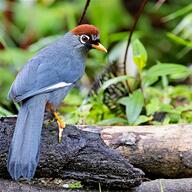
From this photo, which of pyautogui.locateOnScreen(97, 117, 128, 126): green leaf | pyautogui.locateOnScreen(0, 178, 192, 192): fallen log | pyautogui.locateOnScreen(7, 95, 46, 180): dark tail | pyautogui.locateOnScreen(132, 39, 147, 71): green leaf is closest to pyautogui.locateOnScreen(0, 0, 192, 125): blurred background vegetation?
pyautogui.locateOnScreen(97, 117, 128, 126): green leaf

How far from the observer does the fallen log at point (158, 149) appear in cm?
314

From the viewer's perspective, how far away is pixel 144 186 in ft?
9.95

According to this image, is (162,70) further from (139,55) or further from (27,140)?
(27,140)

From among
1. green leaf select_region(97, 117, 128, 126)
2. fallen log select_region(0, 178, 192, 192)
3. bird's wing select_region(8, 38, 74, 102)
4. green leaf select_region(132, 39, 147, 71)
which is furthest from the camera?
green leaf select_region(132, 39, 147, 71)

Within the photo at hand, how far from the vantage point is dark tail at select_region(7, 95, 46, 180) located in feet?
8.91

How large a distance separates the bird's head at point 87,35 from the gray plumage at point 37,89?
0.02 meters

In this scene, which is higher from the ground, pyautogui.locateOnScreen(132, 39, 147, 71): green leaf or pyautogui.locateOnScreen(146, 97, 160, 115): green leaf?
pyautogui.locateOnScreen(132, 39, 147, 71): green leaf

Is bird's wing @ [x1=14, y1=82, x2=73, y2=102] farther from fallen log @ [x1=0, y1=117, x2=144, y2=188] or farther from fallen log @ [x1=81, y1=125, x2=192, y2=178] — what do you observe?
fallen log @ [x1=81, y1=125, x2=192, y2=178]

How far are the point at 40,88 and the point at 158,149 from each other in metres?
0.71

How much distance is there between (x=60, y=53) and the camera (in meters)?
3.44

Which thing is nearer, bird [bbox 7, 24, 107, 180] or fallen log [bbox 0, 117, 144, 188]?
bird [bbox 7, 24, 107, 180]

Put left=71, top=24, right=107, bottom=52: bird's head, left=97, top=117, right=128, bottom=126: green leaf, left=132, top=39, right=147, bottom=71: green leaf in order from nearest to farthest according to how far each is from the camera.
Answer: left=71, top=24, right=107, bottom=52: bird's head → left=97, top=117, right=128, bottom=126: green leaf → left=132, top=39, right=147, bottom=71: green leaf

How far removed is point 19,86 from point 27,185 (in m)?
0.51

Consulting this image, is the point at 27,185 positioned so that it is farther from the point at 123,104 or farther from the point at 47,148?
the point at 123,104
